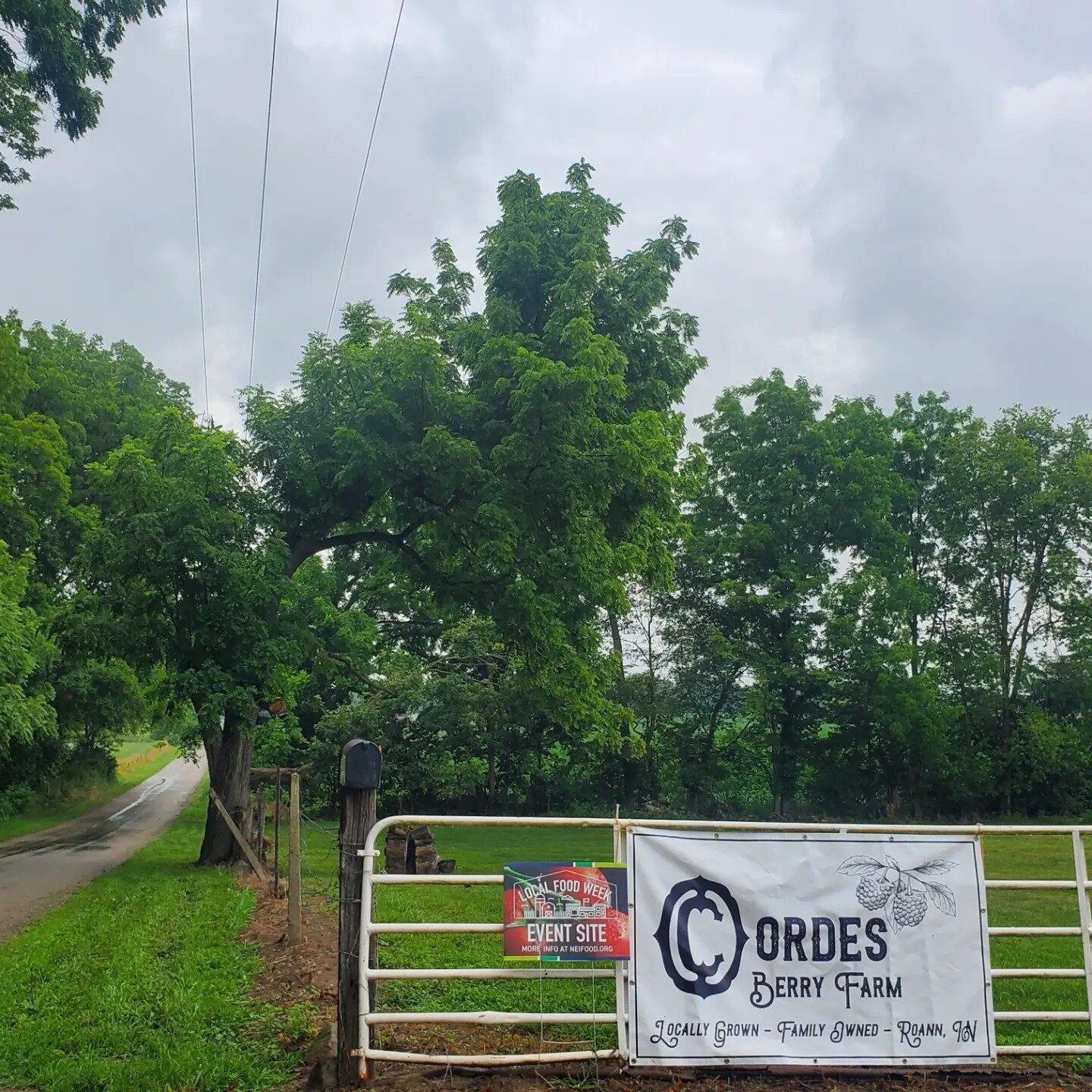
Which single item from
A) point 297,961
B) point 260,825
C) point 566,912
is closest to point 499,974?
point 566,912

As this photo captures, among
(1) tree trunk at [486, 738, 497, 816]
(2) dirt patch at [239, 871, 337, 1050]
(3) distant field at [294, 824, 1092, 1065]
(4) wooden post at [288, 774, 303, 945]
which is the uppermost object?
(1) tree trunk at [486, 738, 497, 816]

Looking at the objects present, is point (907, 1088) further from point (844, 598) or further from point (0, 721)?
point (844, 598)

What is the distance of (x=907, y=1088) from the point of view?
5.40m

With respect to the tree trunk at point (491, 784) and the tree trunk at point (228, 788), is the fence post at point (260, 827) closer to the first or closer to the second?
→ the tree trunk at point (228, 788)

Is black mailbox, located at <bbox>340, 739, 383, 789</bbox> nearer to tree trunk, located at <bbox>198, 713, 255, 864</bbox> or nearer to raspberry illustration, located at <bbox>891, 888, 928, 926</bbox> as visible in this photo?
raspberry illustration, located at <bbox>891, 888, 928, 926</bbox>

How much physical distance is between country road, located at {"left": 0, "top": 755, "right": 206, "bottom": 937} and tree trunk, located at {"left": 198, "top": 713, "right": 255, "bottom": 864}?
2020mm

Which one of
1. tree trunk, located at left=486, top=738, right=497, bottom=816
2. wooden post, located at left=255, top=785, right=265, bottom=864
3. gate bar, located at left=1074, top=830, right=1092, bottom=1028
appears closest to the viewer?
gate bar, located at left=1074, top=830, right=1092, bottom=1028

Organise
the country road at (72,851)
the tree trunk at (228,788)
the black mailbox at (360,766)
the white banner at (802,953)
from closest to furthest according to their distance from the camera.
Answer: the white banner at (802,953), the black mailbox at (360,766), the country road at (72,851), the tree trunk at (228,788)

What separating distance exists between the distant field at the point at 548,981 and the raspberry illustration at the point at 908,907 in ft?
4.57

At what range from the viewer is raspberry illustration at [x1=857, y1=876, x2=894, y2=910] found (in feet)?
18.6

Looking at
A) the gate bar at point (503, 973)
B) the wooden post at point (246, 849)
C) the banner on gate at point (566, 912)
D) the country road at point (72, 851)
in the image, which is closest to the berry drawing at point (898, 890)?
the banner on gate at point (566, 912)

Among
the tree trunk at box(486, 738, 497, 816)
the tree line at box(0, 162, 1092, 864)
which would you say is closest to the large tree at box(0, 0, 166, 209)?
the tree line at box(0, 162, 1092, 864)

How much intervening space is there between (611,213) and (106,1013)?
1974cm

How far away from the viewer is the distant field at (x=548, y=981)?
7.03 meters
